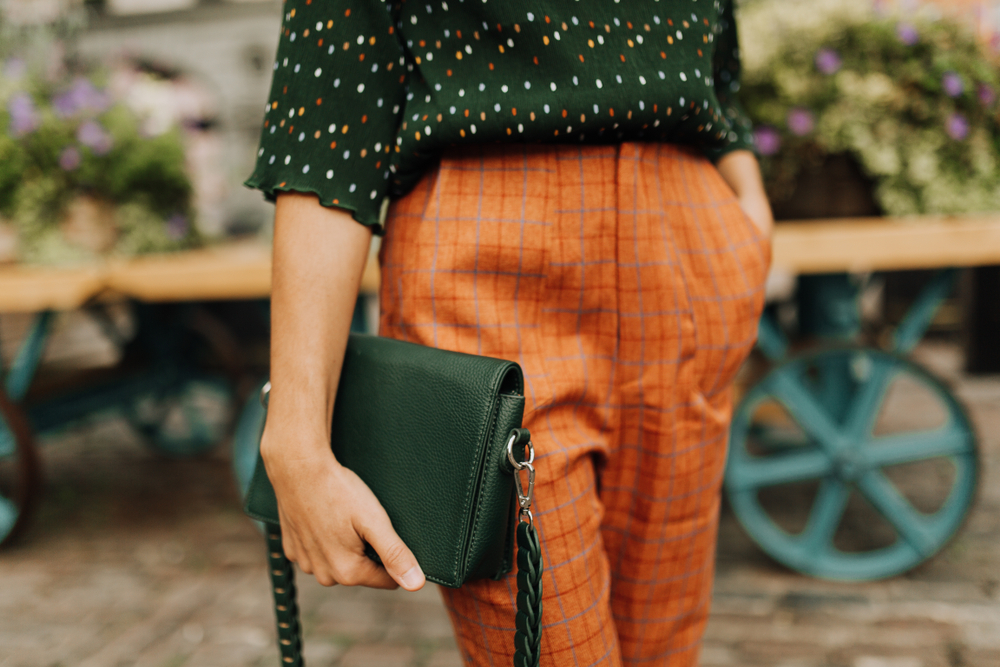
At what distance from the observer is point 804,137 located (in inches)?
90.4

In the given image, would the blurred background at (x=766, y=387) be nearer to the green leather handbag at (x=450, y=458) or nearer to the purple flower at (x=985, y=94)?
the purple flower at (x=985, y=94)

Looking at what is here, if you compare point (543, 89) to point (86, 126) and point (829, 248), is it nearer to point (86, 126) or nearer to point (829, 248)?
point (829, 248)

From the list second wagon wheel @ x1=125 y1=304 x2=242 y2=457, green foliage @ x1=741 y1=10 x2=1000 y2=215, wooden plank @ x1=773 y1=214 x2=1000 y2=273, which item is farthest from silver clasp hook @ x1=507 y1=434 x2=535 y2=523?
second wagon wheel @ x1=125 y1=304 x2=242 y2=457

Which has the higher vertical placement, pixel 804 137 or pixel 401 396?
pixel 804 137

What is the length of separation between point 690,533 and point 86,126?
2.71m

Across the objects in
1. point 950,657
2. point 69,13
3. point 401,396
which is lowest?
point 950,657

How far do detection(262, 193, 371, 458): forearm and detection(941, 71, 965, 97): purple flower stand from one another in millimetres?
2230

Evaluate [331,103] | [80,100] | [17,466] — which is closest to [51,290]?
[17,466]

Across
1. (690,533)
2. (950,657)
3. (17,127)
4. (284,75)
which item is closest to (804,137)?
(950,657)

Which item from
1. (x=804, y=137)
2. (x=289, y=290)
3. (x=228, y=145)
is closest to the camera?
(x=289, y=290)

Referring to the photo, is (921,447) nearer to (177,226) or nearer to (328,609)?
(328,609)

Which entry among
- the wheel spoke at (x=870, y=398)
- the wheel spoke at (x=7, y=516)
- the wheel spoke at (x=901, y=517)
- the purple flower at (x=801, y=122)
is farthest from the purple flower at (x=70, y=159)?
the wheel spoke at (x=901, y=517)

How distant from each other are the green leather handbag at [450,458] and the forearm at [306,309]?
0.05 m

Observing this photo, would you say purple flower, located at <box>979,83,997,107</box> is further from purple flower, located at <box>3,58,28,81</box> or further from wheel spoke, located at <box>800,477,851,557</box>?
purple flower, located at <box>3,58,28,81</box>
